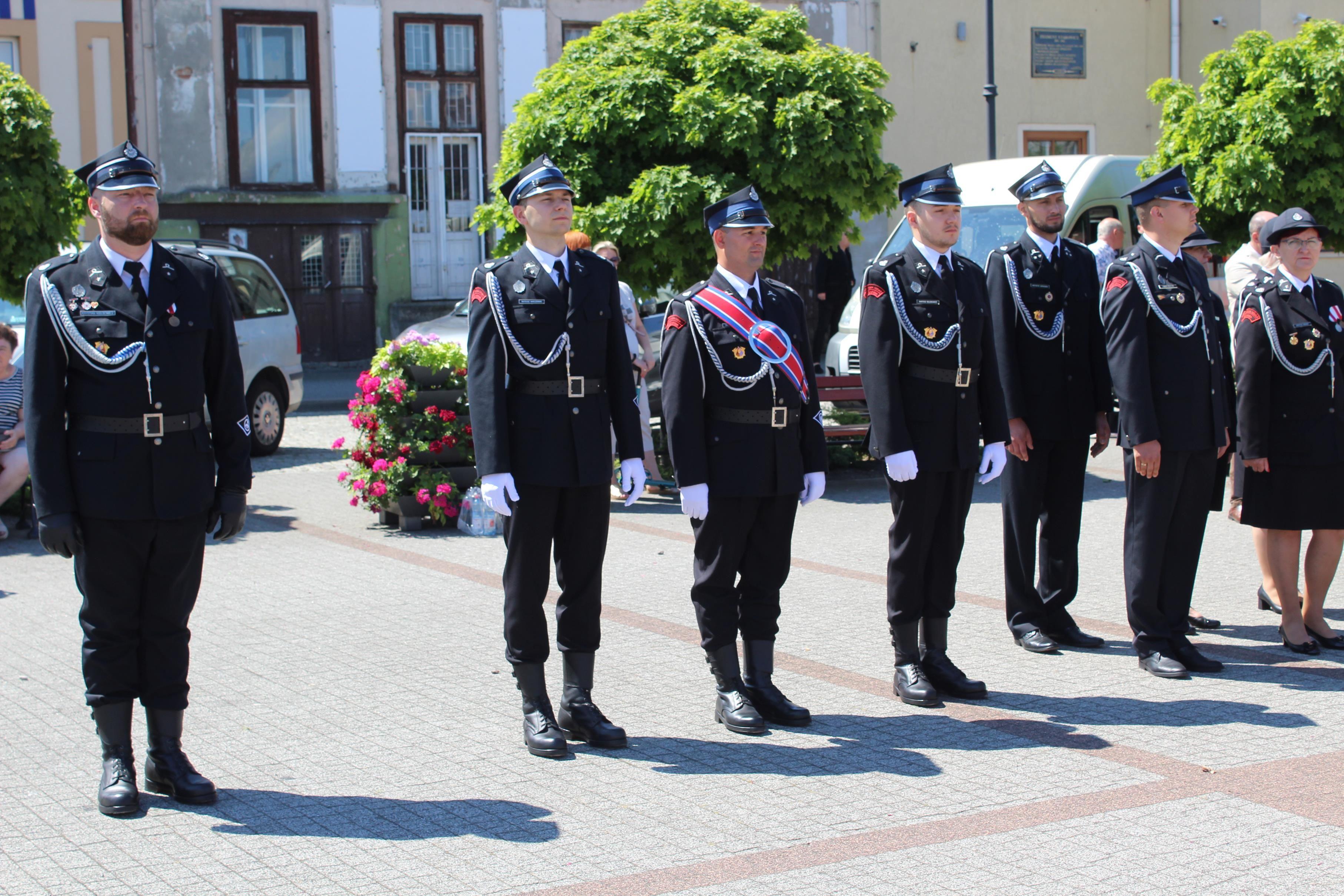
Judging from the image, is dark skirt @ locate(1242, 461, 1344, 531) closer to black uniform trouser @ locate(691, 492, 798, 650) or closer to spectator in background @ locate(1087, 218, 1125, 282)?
black uniform trouser @ locate(691, 492, 798, 650)

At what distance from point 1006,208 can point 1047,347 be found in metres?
8.01

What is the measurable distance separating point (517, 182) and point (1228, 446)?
3.32 m

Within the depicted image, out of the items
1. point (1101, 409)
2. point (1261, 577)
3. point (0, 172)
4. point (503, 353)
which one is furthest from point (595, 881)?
point (0, 172)

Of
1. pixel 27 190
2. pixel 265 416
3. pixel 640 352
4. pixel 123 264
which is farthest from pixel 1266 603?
pixel 265 416

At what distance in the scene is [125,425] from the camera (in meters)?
4.87

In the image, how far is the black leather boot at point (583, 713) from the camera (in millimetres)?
5488

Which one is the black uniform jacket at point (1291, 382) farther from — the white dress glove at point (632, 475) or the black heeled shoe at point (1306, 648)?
the white dress glove at point (632, 475)

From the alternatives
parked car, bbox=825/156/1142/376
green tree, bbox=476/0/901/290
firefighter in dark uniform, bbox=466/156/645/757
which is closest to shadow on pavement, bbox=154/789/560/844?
firefighter in dark uniform, bbox=466/156/645/757

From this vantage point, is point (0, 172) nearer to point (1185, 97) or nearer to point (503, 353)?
point (503, 353)

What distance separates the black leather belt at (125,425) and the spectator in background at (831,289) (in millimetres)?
14661

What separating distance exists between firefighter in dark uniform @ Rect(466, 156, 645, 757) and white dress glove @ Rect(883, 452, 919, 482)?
1012mm

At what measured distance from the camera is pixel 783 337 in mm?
5805

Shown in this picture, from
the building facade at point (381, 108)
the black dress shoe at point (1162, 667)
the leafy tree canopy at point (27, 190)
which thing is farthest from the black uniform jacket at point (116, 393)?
the building facade at point (381, 108)

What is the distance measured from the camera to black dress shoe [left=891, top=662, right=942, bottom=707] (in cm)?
596
